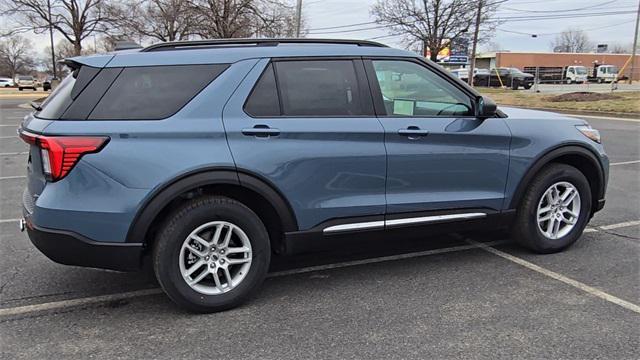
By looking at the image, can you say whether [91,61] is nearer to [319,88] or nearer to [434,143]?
[319,88]

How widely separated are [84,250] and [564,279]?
3.52 metres

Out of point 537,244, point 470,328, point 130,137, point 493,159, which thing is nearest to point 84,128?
point 130,137

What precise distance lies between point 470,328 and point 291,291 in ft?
4.38

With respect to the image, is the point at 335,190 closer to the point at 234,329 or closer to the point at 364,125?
the point at 364,125

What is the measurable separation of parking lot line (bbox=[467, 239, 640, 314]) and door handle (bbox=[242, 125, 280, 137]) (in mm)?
2445

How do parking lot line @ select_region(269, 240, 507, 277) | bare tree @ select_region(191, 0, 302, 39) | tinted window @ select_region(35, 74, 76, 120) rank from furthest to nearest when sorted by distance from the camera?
bare tree @ select_region(191, 0, 302, 39) < parking lot line @ select_region(269, 240, 507, 277) < tinted window @ select_region(35, 74, 76, 120)

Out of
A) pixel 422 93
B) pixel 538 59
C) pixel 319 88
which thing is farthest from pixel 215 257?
pixel 538 59

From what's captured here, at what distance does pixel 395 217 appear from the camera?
3973mm

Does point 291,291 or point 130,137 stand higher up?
point 130,137

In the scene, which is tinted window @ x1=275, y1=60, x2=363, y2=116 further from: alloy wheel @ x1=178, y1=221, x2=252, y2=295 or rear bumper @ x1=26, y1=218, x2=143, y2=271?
rear bumper @ x1=26, y1=218, x2=143, y2=271

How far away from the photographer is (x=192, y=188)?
334cm

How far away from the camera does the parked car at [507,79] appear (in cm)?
4391

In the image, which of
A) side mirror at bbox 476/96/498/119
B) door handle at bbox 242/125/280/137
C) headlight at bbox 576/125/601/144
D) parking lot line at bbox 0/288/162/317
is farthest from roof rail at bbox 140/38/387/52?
headlight at bbox 576/125/601/144

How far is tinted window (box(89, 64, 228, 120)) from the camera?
3.34 m
